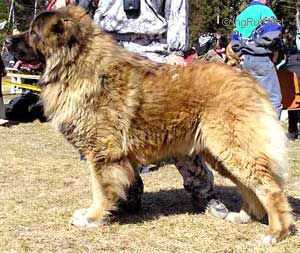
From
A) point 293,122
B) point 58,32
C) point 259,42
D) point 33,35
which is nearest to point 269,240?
point 58,32

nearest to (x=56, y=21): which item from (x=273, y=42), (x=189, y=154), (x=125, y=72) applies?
(x=125, y=72)

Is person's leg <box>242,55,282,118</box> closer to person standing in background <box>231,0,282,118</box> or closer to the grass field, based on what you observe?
person standing in background <box>231,0,282,118</box>

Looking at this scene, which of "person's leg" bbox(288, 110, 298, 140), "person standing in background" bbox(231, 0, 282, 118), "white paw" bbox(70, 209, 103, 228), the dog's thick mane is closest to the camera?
the dog's thick mane

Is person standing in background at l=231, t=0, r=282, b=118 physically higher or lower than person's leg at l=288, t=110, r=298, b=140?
higher

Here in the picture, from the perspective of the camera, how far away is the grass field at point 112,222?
387cm

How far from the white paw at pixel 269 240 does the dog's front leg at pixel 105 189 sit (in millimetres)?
1071

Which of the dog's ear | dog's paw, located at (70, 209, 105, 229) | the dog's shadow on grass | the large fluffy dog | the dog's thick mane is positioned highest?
the dog's ear

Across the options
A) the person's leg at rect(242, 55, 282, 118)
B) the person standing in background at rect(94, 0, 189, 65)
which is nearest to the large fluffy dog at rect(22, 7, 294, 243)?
the person standing in background at rect(94, 0, 189, 65)

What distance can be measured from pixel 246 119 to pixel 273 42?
3611 mm

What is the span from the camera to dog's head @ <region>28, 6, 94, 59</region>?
3.94 m

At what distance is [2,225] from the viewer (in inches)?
168

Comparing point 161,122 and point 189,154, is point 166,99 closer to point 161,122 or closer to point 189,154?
point 161,122

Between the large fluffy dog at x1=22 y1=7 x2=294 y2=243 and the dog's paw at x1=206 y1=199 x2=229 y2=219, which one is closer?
the large fluffy dog at x1=22 y1=7 x2=294 y2=243

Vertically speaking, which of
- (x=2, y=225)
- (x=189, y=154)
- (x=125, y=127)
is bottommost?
(x=2, y=225)
